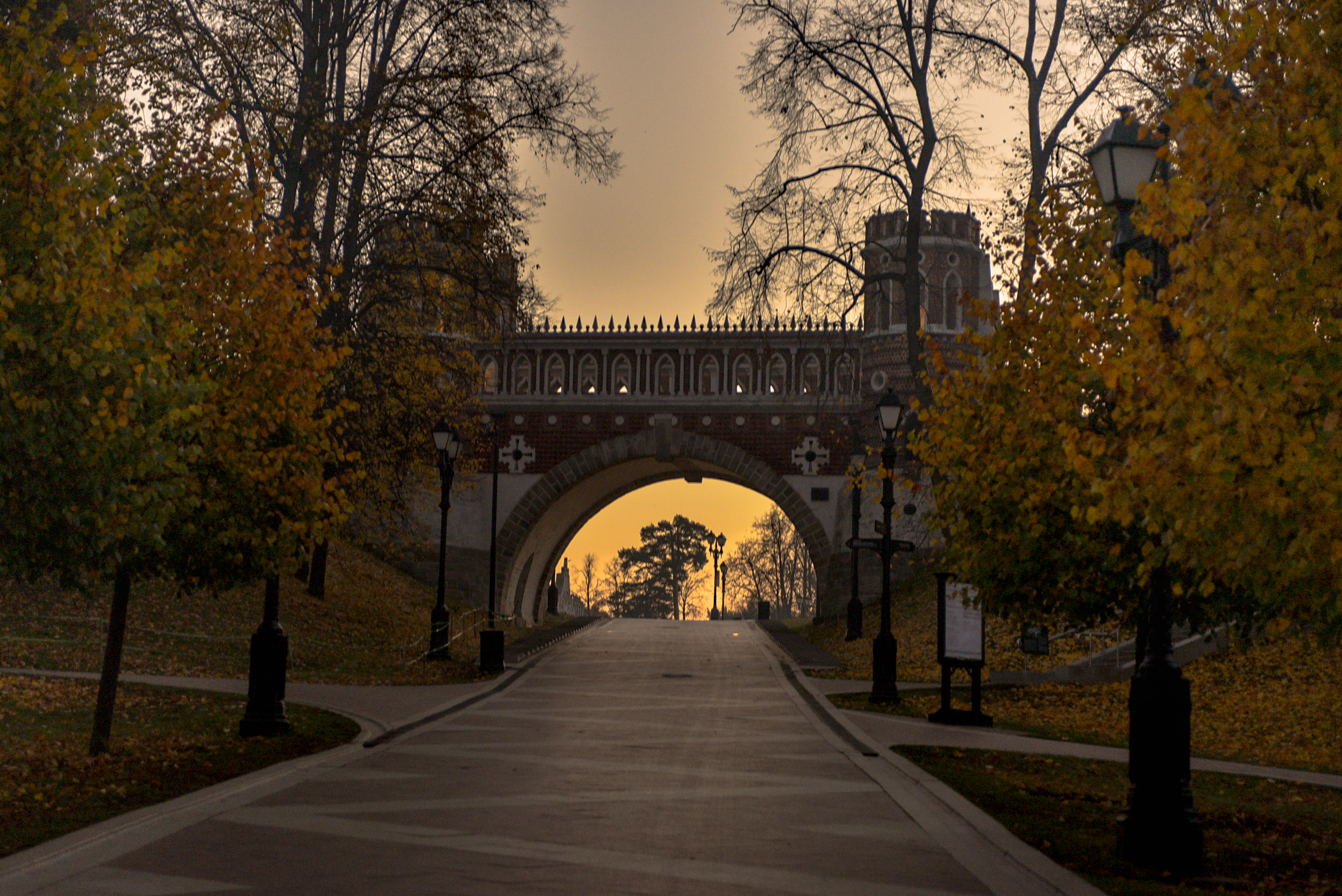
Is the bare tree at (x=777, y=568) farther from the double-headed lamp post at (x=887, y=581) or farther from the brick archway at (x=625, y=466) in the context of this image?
the double-headed lamp post at (x=887, y=581)

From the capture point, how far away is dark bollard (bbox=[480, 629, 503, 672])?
938 inches

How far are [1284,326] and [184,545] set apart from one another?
9.70 m

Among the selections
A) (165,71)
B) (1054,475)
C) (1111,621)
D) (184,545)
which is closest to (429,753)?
(184,545)

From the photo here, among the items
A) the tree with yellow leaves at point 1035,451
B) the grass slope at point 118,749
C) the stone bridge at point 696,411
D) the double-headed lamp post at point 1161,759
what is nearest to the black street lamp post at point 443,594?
the grass slope at point 118,749

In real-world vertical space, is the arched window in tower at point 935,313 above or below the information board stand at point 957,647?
above

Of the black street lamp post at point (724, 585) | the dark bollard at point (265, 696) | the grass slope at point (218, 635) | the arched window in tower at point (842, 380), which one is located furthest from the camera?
the black street lamp post at point (724, 585)

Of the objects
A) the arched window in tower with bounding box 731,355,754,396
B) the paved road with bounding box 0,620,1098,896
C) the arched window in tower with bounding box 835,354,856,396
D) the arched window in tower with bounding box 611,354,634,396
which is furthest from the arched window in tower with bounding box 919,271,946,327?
the paved road with bounding box 0,620,1098,896

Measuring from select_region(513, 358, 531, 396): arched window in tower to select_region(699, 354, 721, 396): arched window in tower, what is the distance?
598 cm

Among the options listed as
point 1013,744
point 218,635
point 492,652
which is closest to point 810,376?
point 492,652

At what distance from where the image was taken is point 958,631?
55.3 ft

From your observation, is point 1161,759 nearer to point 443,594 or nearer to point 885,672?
point 885,672

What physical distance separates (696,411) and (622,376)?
3.01 m

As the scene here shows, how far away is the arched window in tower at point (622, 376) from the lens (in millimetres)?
46000

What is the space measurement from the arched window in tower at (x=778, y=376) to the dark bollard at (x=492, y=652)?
22.4 m
